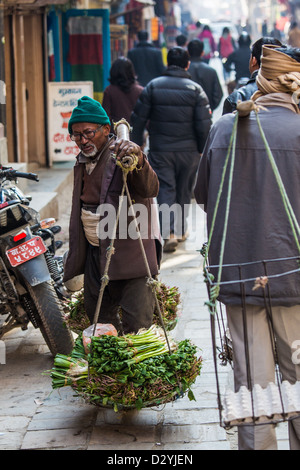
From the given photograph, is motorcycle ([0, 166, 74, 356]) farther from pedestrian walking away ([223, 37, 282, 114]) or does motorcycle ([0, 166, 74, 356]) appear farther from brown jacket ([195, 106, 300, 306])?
brown jacket ([195, 106, 300, 306])

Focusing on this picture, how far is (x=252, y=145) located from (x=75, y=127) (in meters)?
1.34

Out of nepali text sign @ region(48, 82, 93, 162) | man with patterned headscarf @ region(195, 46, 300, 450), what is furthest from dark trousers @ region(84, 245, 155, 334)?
nepali text sign @ region(48, 82, 93, 162)

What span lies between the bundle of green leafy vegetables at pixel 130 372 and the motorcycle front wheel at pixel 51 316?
972mm

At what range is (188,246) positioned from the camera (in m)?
9.17

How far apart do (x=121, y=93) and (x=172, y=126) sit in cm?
164

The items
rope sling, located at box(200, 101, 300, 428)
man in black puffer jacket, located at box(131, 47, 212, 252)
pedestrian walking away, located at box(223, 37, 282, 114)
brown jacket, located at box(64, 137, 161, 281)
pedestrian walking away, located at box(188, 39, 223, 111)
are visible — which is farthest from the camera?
pedestrian walking away, located at box(188, 39, 223, 111)

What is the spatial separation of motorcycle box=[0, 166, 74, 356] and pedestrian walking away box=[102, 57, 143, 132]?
4.77 m

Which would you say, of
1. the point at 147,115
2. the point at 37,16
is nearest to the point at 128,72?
the point at 147,115

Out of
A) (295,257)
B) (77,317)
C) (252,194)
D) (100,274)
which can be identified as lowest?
(77,317)

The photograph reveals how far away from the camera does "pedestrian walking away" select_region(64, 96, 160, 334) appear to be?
449 cm

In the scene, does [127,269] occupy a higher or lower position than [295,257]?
lower

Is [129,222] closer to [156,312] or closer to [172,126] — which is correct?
[156,312]
